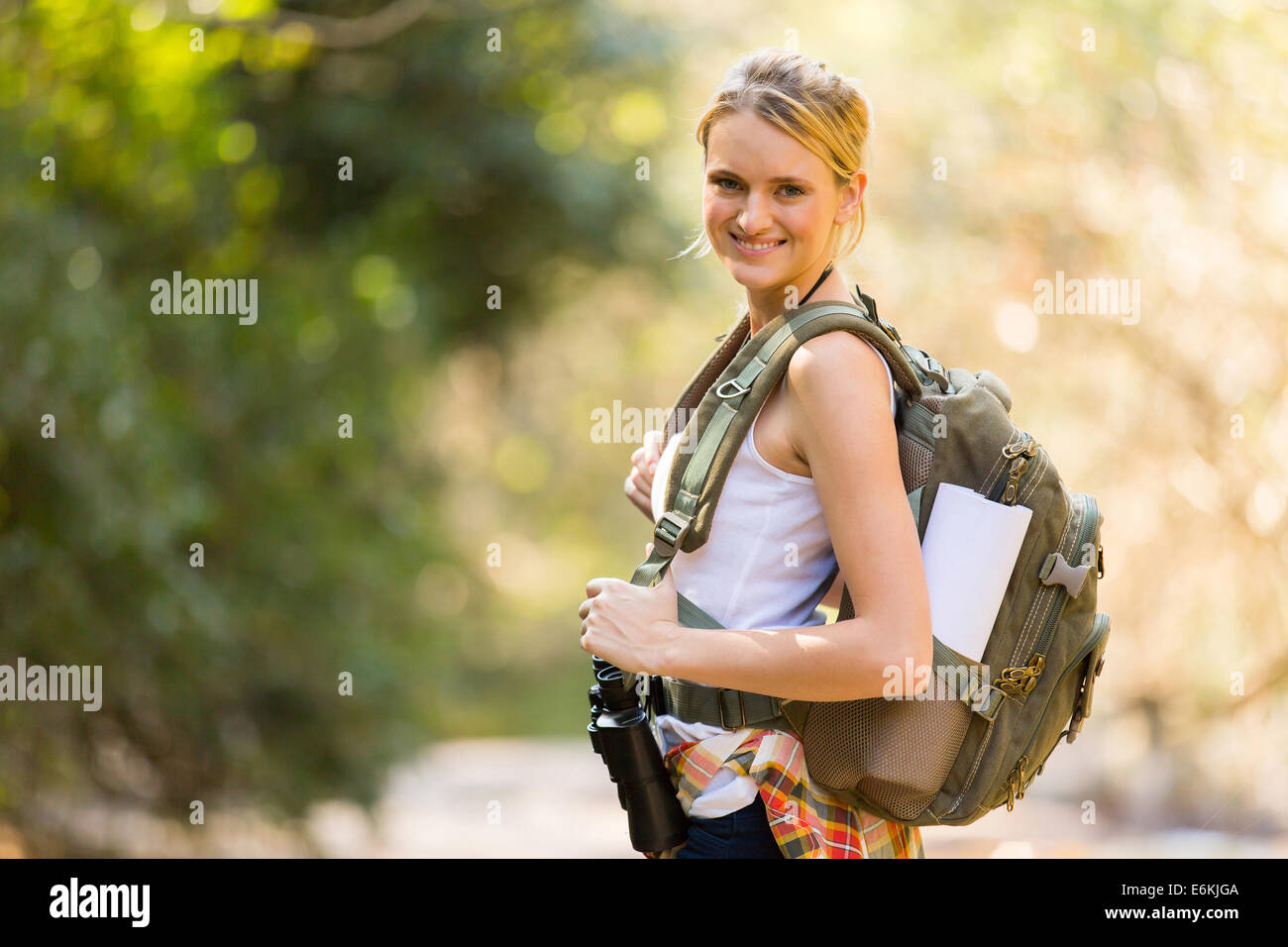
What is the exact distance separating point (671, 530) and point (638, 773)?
0.34 meters

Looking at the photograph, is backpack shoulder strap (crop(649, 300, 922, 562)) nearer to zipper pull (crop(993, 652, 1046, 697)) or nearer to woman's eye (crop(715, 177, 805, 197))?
woman's eye (crop(715, 177, 805, 197))

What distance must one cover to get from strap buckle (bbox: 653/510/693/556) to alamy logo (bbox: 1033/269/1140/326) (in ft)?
17.2

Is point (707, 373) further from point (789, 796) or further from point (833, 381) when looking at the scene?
point (789, 796)

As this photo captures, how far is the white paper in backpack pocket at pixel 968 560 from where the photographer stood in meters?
1.46

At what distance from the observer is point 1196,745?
6176 millimetres

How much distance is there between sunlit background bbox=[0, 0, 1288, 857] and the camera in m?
4.71

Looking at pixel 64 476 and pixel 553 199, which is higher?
pixel 553 199

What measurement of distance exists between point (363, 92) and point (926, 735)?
5.99 m

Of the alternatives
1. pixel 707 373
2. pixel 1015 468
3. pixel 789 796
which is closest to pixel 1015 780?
pixel 789 796

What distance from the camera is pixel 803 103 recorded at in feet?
4.89

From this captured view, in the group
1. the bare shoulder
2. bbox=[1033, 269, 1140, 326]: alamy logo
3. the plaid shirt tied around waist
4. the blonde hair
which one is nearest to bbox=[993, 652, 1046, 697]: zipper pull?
the plaid shirt tied around waist

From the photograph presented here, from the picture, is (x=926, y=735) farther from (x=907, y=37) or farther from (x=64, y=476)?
(x=907, y=37)
